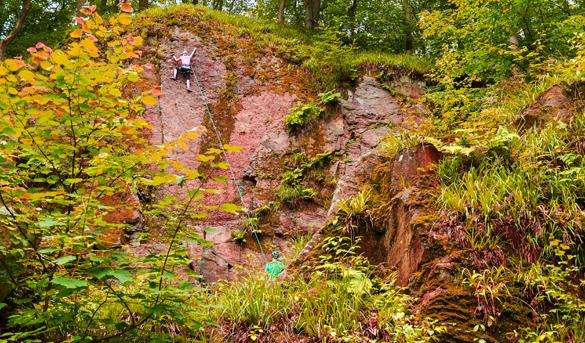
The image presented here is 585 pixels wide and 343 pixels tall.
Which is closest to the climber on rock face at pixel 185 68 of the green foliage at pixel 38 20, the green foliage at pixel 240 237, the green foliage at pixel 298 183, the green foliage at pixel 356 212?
the green foliage at pixel 298 183

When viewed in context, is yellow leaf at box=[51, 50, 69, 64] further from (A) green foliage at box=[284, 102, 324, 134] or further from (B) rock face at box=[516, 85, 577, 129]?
(A) green foliage at box=[284, 102, 324, 134]

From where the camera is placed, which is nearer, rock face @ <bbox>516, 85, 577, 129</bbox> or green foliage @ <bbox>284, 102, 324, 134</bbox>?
rock face @ <bbox>516, 85, 577, 129</bbox>

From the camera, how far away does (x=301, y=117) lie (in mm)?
10312

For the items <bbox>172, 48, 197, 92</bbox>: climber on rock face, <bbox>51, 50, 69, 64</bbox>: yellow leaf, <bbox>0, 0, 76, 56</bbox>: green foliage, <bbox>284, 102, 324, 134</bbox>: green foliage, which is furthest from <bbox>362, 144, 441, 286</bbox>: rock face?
<bbox>0, 0, 76, 56</bbox>: green foliage

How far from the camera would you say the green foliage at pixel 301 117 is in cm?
1027

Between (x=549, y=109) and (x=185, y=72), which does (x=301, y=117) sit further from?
(x=549, y=109)

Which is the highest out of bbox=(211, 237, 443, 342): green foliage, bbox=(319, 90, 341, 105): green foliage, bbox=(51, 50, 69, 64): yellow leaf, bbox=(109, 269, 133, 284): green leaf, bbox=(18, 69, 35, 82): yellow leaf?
bbox=(319, 90, 341, 105): green foliage

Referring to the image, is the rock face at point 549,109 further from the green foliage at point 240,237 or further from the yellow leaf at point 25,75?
the green foliage at point 240,237

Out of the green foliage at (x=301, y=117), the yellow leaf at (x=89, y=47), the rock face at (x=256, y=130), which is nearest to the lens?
the yellow leaf at (x=89, y=47)

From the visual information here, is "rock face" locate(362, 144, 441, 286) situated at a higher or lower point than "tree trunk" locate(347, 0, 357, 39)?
lower

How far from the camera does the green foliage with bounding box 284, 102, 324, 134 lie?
10.3 meters

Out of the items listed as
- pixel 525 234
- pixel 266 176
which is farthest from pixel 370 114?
pixel 525 234

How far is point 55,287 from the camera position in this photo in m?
2.41

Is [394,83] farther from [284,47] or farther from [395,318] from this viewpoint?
[395,318]
